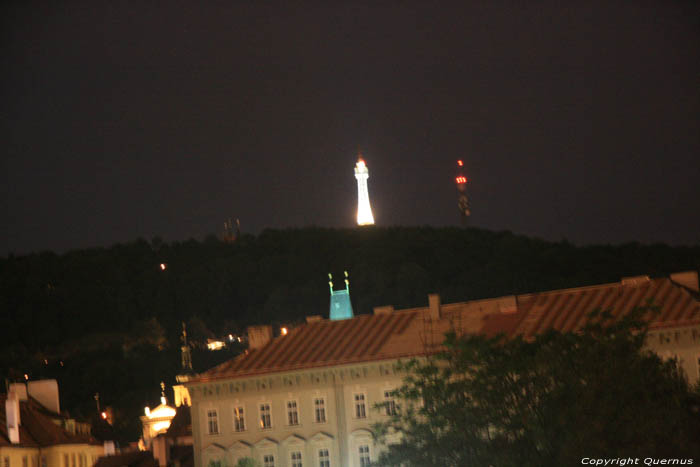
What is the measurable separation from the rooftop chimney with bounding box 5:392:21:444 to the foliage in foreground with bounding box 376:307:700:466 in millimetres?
25441

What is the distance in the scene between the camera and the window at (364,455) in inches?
2854

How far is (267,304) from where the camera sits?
17688cm

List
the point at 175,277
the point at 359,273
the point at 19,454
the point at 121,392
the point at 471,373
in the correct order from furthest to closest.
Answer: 1. the point at 175,277
2. the point at 359,273
3. the point at 121,392
4. the point at 19,454
5. the point at 471,373

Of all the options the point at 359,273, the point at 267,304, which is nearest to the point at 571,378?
the point at 359,273

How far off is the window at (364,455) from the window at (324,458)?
1724 mm

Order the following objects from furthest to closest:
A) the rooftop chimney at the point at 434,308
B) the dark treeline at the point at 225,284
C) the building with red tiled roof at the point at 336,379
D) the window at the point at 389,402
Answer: the dark treeline at the point at 225,284, the rooftop chimney at the point at 434,308, the building with red tiled roof at the point at 336,379, the window at the point at 389,402

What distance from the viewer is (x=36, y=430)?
77.1m

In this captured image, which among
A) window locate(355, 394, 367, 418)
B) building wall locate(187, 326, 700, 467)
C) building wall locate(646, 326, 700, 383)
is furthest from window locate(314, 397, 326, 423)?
building wall locate(646, 326, 700, 383)

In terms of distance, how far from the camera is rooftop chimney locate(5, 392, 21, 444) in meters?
73.7

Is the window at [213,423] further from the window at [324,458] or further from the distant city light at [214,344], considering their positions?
the distant city light at [214,344]

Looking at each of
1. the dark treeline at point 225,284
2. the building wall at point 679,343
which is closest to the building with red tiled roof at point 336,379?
the building wall at point 679,343

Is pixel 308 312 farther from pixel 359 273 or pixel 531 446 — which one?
pixel 531 446

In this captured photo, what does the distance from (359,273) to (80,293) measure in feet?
121

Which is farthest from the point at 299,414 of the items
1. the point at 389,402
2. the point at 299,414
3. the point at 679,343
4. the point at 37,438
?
the point at 679,343
